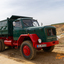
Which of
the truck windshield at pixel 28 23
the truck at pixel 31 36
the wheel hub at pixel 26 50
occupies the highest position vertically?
the truck windshield at pixel 28 23

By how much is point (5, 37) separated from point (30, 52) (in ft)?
11.9

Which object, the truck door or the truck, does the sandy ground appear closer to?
the truck

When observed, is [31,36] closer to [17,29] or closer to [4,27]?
[17,29]

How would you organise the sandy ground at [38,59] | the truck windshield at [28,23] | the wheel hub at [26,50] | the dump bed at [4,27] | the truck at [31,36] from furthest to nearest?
the dump bed at [4,27]
the truck windshield at [28,23]
the wheel hub at [26,50]
the truck at [31,36]
the sandy ground at [38,59]

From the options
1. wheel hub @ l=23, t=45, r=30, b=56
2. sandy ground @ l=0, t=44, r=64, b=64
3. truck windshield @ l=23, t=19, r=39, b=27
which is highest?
truck windshield @ l=23, t=19, r=39, b=27

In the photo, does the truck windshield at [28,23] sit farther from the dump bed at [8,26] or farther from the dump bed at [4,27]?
the dump bed at [4,27]

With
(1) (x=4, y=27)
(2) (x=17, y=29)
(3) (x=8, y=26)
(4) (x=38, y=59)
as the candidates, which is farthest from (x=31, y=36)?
(1) (x=4, y=27)

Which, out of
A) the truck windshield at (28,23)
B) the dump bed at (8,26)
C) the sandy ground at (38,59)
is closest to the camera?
the sandy ground at (38,59)

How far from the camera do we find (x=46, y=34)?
503 centimetres

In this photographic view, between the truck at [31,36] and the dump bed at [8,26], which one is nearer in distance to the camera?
the truck at [31,36]

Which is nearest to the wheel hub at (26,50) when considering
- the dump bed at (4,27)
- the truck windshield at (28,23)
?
the truck windshield at (28,23)

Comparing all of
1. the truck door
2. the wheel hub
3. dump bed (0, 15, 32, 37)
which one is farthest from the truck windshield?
the wheel hub

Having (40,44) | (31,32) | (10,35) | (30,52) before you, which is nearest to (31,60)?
(30,52)

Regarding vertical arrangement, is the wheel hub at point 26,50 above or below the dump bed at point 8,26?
below
